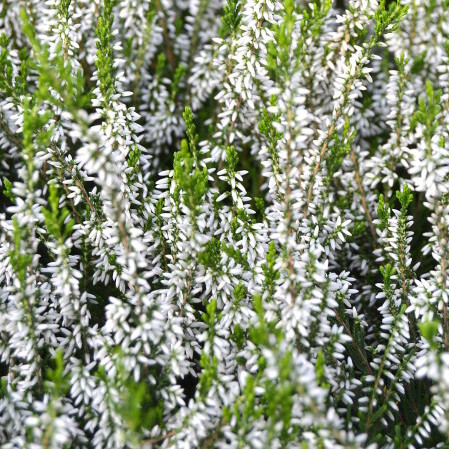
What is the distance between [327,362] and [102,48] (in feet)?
7.50

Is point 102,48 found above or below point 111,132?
above

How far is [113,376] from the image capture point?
2740mm

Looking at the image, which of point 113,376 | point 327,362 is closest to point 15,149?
point 113,376

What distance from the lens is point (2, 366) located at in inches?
134

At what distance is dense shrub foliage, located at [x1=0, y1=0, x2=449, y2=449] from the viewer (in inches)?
100

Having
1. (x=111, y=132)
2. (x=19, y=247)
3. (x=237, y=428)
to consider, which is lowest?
(x=237, y=428)

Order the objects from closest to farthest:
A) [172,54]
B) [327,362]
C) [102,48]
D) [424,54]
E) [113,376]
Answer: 1. [113,376]
2. [327,362]
3. [102,48]
4. [424,54]
5. [172,54]

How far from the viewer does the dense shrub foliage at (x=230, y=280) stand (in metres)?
2.54

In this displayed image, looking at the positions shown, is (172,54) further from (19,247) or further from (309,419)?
(309,419)

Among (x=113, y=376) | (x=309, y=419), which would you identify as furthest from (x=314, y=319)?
(x=113, y=376)

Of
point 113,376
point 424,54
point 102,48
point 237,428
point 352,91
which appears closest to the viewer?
point 237,428

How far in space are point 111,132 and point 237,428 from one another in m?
1.88

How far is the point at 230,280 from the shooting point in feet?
10.2

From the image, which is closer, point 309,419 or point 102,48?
point 309,419
